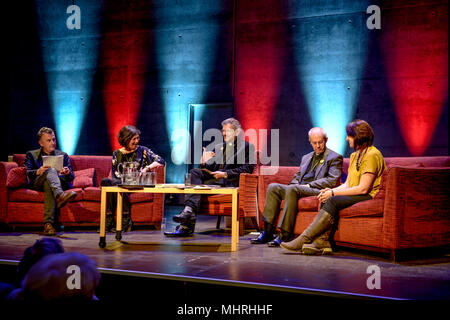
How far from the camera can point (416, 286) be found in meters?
2.20

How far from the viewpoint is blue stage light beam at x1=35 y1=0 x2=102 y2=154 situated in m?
7.42

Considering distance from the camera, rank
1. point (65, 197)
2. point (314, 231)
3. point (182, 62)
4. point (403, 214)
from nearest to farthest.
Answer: point (403, 214) < point (314, 231) < point (65, 197) < point (182, 62)

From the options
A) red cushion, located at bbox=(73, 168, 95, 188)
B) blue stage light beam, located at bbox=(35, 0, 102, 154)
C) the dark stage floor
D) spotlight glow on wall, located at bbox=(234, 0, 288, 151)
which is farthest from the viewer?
blue stage light beam, located at bbox=(35, 0, 102, 154)

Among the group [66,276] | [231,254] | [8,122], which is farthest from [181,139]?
[66,276]

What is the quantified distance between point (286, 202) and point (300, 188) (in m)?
0.19

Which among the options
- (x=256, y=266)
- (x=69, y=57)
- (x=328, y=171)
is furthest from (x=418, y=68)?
(x=69, y=57)

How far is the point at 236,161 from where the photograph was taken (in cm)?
445

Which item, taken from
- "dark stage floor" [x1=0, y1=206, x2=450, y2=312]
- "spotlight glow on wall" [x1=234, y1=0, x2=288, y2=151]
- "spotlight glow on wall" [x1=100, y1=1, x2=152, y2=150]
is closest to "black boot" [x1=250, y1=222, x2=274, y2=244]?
"dark stage floor" [x1=0, y1=206, x2=450, y2=312]

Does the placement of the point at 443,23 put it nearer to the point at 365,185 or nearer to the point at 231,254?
the point at 365,185

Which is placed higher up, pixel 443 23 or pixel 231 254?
pixel 443 23

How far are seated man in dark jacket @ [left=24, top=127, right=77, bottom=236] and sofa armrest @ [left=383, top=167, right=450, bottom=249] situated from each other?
290 centimetres

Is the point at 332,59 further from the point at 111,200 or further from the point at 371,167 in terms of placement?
the point at 111,200

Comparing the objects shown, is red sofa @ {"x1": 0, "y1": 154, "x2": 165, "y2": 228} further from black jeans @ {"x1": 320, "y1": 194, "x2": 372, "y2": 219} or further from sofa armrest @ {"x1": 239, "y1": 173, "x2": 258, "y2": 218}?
black jeans @ {"x1": 320, "y1": 194, "x2": 372, "y2": 219}
